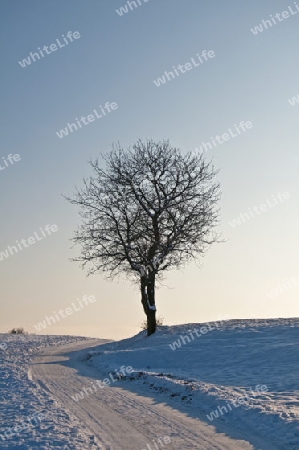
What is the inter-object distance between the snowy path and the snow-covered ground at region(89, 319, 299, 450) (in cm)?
67

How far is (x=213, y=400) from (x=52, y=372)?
28.3 ft

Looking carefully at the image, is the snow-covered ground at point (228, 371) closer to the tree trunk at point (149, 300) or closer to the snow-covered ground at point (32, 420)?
the tree trunk at point (149, 300)

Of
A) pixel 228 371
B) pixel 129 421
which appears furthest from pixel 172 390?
pixel 228 371

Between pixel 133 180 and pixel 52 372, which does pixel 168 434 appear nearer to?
pixel 52 372

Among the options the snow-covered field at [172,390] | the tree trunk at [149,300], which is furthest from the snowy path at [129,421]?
the tree trunk at [149,300]

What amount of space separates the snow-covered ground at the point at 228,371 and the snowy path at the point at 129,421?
26.5 inches

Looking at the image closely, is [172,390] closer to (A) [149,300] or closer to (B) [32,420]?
(B) [32,420]

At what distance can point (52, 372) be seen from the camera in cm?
2003

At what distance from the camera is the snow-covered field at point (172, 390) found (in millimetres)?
10219

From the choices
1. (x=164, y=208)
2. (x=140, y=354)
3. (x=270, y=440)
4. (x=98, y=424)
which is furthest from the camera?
(x=164, y=208)

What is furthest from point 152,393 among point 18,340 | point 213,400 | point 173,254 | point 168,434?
point 18,340

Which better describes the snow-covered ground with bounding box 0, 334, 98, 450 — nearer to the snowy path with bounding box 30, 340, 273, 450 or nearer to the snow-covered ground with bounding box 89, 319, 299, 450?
the snowy path with bounding box 30, 340, 273, 450

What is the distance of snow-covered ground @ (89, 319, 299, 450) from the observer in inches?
458

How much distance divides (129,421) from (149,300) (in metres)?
22.1
